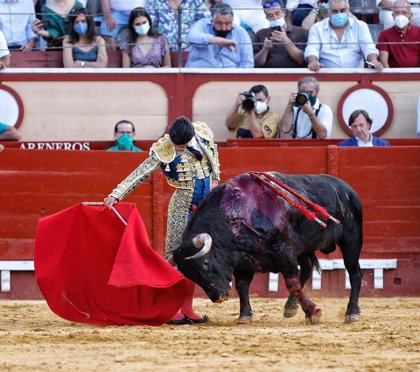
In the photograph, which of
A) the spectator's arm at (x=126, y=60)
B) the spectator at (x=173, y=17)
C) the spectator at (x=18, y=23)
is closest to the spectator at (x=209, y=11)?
the spectator at (x=173, y=17)

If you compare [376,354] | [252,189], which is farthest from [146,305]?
[376,354]

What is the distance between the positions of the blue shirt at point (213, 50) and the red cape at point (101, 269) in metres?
3.19

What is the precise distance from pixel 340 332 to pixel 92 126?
4.60 meters

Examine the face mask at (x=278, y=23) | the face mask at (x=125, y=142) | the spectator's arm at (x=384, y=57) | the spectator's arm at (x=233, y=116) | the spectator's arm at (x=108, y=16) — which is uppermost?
the spectator's arm at (x=108, y=16)

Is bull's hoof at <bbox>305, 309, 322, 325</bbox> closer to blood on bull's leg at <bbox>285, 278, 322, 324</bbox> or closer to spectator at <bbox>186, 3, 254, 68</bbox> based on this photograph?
blood on bull's leg at <bbox>285, 278, 322, 324</bbox>

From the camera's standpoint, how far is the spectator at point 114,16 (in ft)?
37.1

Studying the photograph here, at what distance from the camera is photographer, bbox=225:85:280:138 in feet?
35.1

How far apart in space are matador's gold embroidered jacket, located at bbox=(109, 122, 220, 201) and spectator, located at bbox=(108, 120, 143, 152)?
2.52 metres

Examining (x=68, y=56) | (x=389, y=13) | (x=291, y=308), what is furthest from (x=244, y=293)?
(x=389, y=13)

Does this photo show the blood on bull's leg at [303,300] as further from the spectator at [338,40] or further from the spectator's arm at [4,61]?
the spectator's arm at [4,61]

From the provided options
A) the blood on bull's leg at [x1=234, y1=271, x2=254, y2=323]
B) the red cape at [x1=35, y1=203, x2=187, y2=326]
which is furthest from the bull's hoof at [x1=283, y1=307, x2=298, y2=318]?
the red cape at [x1=35, y1=203, x2=187, y2=326]

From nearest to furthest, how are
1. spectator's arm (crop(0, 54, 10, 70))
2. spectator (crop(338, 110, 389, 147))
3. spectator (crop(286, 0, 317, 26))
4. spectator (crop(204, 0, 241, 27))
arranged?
spectator (crop(338, 110, 389, 147)), spectator's arm (crop(0, 54, 10, 70)), spectator (crop(204, 0, 241, 27)), spectator (crop(286, 0, 317, 26))

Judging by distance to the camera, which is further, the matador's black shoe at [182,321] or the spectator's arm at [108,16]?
the spectator's arm at [108,16]

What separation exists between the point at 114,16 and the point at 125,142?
1.39 metres
